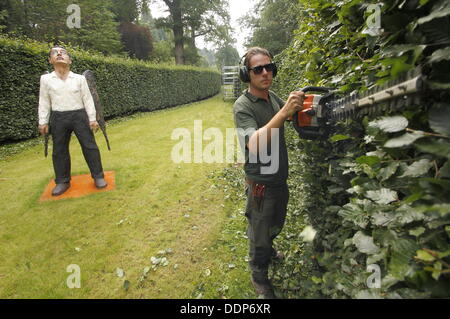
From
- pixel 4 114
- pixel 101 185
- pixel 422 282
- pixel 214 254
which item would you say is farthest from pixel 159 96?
pixel 422 282

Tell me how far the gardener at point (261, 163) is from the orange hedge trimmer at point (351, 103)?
27cm

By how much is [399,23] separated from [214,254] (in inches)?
124

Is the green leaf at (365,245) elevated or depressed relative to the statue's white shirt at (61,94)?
depressed

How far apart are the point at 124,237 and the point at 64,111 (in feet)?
8.71

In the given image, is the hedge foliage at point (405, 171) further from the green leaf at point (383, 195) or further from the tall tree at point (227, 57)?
the tall tree at point (227, 57)

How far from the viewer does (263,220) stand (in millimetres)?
2457

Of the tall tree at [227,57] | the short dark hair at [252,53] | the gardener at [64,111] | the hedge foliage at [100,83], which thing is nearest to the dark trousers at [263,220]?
the short dark hair at [252,53]

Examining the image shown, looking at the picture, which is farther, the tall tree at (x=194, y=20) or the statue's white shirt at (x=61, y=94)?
the tall tree at (x=194, y=20)

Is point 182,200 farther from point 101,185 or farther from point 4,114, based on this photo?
point 4,114

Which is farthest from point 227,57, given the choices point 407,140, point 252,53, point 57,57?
point 407,140

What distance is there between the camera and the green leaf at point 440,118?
80 cm

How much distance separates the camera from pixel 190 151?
762 cm

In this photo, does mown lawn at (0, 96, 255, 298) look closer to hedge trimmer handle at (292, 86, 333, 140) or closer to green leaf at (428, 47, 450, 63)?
hedge trimmer handle at (292, 86, 333, 140)
